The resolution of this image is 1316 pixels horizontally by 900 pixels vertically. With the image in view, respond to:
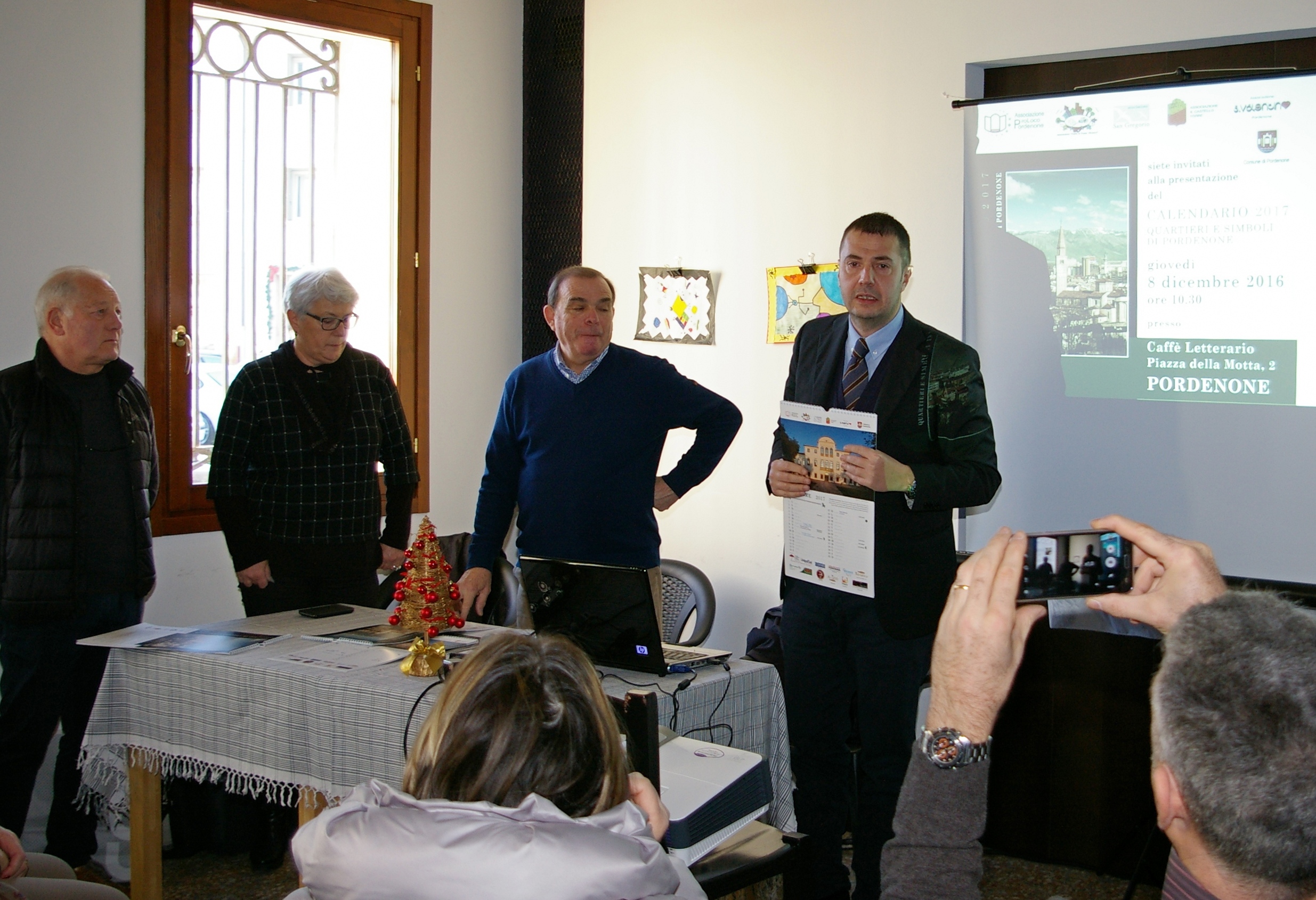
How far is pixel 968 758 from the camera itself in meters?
1.09

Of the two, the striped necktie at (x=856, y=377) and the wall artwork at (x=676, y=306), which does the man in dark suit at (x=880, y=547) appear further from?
the wall artwork at (x=676, y=306)

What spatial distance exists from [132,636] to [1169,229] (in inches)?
120

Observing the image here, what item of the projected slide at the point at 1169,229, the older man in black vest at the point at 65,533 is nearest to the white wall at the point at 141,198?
the older man in black vest at the point at 65,533

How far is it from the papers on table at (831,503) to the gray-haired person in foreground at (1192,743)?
4.82 ft

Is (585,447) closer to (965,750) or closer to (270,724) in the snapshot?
(270,724)

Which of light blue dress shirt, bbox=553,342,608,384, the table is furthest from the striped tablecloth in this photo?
light blue dress shirt, bbox=553,342,608,384

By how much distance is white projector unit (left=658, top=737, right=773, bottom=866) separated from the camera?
176cm

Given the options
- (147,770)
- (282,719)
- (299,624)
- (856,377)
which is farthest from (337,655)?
(856,377)

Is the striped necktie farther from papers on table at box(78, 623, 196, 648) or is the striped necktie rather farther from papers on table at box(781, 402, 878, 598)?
papers on table at box(78, 623, 196, 648)

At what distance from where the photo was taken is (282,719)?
248cm

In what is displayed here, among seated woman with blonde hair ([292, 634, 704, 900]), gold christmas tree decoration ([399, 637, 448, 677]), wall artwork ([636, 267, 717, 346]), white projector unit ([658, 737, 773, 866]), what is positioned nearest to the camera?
seated woman with blonde hair ([292, 634, 704, 900])

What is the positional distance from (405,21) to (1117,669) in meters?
3.75

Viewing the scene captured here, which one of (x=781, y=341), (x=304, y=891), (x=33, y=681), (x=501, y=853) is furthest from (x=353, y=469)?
(x=501, y=853)

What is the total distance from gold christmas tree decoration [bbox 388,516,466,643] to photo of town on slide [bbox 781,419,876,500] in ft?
3.07
